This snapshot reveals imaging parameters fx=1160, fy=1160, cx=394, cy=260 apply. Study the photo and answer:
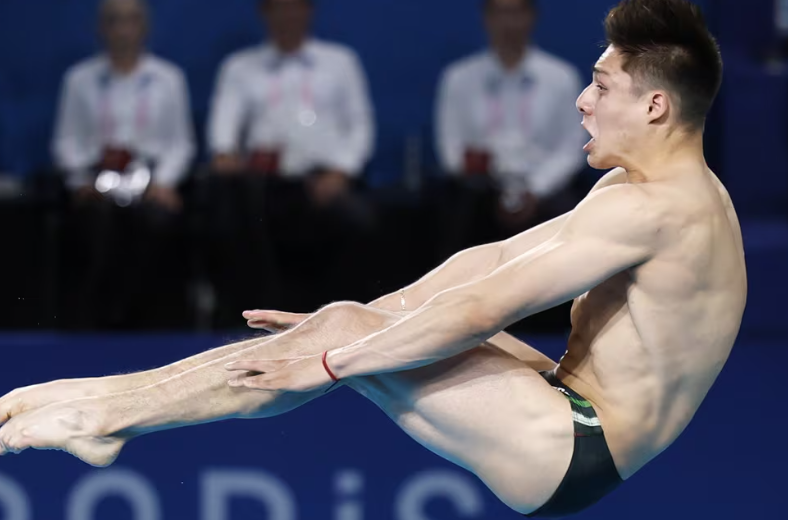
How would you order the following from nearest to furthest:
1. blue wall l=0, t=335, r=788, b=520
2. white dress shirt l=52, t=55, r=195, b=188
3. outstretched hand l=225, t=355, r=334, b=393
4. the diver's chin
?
outstretched hand l=225, t=355, r=334, b=393 → the diver's chin → blue wall l=0, t=335, r=788, b=520 → white dress shirt l=52, t=55, r=195, b=188

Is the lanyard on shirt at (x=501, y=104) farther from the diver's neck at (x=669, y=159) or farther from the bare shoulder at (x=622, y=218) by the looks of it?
the bare shoulder at (x=622, y=218)

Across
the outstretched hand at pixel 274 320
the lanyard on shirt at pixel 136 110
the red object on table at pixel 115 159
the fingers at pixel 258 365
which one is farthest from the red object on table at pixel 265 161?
the fingers at pixel 258 365

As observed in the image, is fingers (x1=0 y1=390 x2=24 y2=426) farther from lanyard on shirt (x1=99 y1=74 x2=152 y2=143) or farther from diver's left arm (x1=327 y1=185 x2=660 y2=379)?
lanyard on shirt (x1=99 y1=74 x2=152 y2=143)

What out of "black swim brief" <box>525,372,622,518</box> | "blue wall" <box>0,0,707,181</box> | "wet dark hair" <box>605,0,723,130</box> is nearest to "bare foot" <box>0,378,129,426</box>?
"black swim brief" <box>525,372,622,518</box>

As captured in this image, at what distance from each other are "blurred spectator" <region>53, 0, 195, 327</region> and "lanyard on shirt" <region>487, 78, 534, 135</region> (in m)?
1.41

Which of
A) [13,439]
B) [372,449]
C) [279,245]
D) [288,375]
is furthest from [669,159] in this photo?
[279,245]

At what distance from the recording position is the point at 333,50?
5.52 metres

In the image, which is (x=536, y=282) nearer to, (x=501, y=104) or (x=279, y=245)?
(x=279, y=245)

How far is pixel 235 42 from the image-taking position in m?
6.03

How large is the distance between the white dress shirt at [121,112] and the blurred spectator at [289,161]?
0.19m

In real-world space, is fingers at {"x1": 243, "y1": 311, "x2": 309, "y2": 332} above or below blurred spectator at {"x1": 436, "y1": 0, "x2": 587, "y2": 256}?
below

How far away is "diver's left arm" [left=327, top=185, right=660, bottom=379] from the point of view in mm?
2648

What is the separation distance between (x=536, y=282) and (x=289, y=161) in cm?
279

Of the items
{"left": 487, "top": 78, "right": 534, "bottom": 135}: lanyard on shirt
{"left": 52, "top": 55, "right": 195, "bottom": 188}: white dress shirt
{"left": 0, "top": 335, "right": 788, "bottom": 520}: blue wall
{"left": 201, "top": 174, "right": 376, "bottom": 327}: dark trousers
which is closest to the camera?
{"left": 0, "top": 335, "right": 788, "bottom": 520}: blue wall
